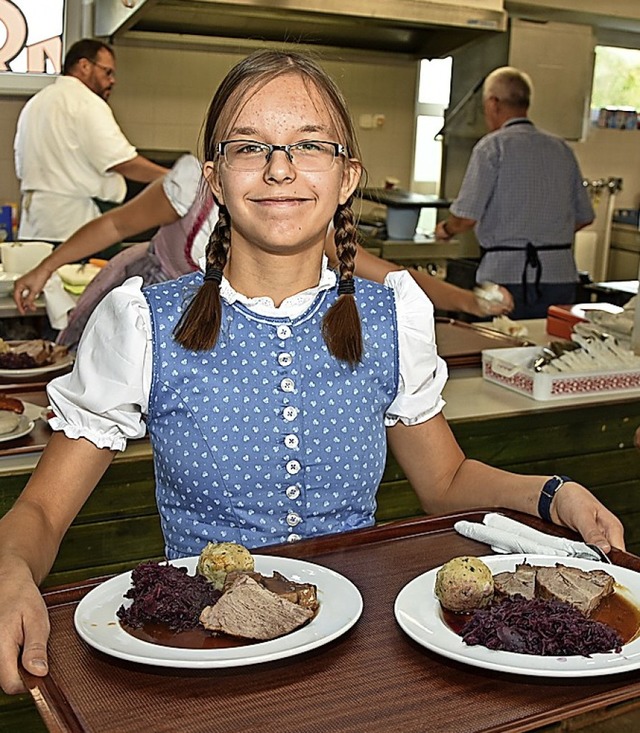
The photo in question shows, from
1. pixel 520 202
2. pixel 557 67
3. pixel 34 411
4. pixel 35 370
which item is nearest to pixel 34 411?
pixel 34 411

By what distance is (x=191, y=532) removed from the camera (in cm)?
151

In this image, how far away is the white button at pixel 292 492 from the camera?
1.50 meters

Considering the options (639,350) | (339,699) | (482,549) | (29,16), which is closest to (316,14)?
(29,16)

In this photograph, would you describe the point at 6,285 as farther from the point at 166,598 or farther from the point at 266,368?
the point at 166,598

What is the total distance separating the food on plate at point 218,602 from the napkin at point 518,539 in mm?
314

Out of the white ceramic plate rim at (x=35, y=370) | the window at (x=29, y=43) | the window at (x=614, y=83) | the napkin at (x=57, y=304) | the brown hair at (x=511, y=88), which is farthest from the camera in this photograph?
the window at (x=614, y=83)

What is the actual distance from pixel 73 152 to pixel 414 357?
366 centimetres

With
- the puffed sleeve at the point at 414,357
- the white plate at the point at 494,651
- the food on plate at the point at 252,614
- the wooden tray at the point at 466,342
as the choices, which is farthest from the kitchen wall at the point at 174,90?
the food on plate at the point at 252,614

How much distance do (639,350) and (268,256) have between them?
1.99 m

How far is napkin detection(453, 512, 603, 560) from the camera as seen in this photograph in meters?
1.34

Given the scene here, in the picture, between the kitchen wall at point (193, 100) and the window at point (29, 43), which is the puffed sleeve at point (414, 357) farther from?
the window at point (29, 43)

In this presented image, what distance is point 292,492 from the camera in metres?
1.50

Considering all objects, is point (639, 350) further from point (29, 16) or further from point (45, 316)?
point (29, 16)

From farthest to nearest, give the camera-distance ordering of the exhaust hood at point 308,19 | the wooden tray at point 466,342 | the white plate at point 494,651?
1. the exhaust hood at point 308,19
2. the wooden tray at point 466,342
3. the white plate at point 494,651
